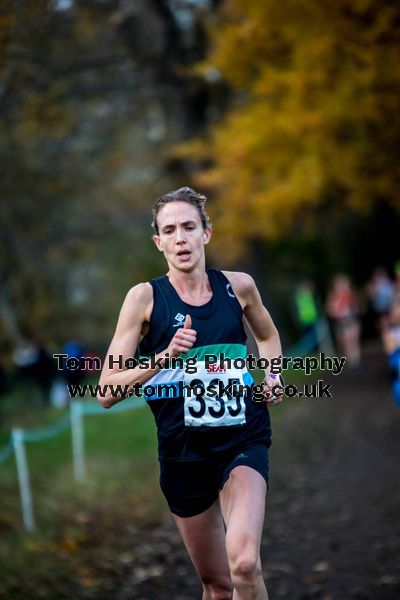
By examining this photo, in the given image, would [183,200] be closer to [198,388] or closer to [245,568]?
[198,388]

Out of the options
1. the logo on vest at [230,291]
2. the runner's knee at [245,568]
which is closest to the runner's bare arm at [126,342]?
the logo on vest at [230,291]

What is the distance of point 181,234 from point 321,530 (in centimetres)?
419

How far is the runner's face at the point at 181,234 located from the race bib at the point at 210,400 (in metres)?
0.50

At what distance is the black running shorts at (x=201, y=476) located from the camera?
13.1 feet

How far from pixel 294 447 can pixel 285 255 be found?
16.8 metres

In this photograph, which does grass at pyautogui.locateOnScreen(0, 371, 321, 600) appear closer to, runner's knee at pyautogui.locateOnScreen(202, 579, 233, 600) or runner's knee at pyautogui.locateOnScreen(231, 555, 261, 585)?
runner's knee at pyautogui.locateOnScreen(202, 579, 233, 600)

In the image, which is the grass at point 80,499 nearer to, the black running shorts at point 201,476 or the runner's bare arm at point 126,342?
the black running shorts at point 201,476

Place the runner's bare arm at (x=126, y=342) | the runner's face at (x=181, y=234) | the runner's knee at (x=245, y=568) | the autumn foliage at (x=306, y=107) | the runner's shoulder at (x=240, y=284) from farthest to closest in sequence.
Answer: the autumn foliage at (x=306, y=107)
the runner's shoulder at (x=240, y=284)
the runner's face at (x=181, y=234)
the runner's bare arm at (x=126, y=342)
the runner's knee at (x=245, y=568)

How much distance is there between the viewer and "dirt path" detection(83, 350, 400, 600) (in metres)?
5.95

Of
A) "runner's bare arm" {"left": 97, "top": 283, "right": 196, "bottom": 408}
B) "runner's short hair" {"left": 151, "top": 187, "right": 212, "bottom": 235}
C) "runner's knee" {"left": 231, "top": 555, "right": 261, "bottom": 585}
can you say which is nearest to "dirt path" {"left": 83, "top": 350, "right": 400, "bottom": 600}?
"runner's knee" {"left": 231, "top": 555, "right": 261, "bottom": 585}

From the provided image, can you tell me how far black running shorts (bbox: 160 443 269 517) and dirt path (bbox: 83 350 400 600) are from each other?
6.35 ft

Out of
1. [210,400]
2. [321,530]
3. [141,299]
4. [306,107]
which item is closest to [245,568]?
[210,400]

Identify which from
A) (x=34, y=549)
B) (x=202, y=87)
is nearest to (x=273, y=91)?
(x=202, y=87)

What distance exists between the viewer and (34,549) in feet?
23.1
